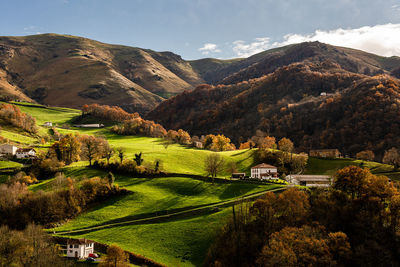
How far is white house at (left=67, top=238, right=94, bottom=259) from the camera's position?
5669 centimetres

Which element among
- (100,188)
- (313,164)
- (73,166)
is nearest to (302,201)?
(100,188)

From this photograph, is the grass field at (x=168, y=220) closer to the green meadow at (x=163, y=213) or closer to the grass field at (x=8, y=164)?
the green meadow at (x=163, y=213)

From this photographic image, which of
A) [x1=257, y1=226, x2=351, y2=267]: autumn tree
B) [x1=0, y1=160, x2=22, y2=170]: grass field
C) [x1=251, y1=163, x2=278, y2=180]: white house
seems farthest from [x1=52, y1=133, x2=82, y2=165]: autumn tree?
[x1=257, y1=226, x2=351, y2=267]: autumn tree

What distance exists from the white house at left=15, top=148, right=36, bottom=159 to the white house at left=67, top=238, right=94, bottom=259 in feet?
234

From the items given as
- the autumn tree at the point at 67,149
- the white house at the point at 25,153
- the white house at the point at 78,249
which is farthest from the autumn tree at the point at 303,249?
the white house at the point at 25,153

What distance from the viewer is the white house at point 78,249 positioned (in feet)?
186

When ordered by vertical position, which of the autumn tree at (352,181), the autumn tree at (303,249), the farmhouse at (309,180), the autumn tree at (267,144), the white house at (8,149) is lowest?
the autumn tree at (303,249)

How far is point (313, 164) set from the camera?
120688 mm

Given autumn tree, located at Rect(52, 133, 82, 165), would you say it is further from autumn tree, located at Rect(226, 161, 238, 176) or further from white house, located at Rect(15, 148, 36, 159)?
autumn tree, located at Rect(226, 161, 238, 176)

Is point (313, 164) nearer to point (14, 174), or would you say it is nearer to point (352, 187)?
point (352, 187)

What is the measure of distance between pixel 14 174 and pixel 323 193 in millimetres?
86651

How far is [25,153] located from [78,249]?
75.6 m

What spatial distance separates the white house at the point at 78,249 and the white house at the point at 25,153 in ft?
234

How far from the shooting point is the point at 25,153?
118m
